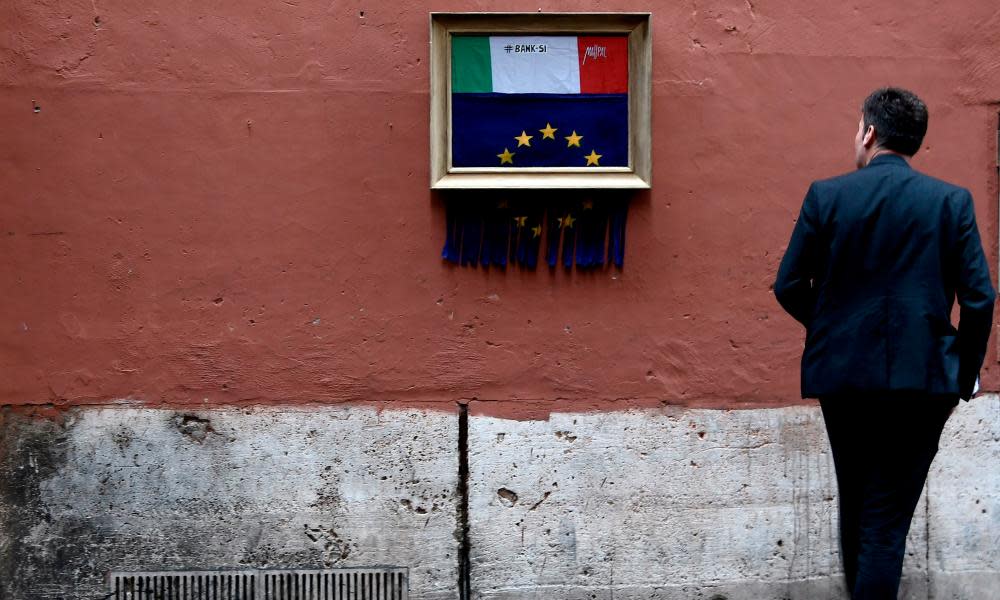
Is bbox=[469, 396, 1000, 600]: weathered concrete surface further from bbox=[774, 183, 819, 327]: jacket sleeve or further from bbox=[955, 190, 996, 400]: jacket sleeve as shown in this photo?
bbox=[955, 190, 996, 400]: jacket sleeve

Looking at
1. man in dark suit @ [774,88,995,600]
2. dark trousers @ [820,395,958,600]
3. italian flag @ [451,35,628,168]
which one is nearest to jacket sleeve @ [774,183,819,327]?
man in dark suit @ [774,88,995,600]

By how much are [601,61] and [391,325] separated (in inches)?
56.6

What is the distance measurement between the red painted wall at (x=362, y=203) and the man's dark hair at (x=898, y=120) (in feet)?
3.82

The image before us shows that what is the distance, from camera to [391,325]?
15.3 ft

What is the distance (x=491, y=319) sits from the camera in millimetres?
4691

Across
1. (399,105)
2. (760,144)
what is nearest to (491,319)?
(399,105)

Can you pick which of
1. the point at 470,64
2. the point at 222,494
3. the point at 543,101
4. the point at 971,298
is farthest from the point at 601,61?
the point at 222,494

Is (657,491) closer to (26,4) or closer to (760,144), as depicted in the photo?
(760,144)

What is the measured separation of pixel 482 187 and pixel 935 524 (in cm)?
246

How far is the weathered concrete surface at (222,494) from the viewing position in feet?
15.1

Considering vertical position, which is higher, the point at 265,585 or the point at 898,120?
the point at 898,120

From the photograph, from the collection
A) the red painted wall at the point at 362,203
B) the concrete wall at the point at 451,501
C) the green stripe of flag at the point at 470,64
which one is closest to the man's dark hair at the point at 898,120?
the red painted wall at the point at 362,203

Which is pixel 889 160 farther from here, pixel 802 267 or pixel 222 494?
pixel 222 494

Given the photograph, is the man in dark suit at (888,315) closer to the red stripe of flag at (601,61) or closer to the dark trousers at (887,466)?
the dark trousers at (887,466)
